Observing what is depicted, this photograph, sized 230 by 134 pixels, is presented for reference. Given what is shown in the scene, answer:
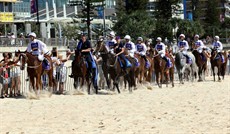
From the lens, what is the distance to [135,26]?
7312 centimetres

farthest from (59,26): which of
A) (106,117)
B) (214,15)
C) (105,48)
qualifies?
(106,117)

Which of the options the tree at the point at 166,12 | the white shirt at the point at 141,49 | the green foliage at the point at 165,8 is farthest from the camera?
the green foliage at the point at 165,8

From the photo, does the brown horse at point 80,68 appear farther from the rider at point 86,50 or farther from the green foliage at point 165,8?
the green foliage at point 165,8

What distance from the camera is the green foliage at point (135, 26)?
7325 cm

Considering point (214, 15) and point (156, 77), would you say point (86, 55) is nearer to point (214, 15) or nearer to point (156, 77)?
point (156, 77)

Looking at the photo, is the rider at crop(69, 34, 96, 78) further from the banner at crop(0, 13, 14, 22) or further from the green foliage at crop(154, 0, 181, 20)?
the green foliage at crop(154, 0, 181, 20)

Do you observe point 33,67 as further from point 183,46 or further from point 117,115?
point 183,46

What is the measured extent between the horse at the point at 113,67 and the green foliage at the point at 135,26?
46.4 m

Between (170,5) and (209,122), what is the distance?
247 ft

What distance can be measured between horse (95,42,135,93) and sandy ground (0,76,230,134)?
2447 millimetres

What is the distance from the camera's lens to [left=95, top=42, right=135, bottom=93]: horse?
939 inches

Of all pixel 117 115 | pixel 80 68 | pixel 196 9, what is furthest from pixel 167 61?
pixel 196 9

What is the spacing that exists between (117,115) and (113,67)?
27.9 feet

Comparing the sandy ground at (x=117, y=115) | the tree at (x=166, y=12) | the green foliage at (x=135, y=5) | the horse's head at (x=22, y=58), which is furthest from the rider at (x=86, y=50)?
the green foliage at (x=135, y=5)
